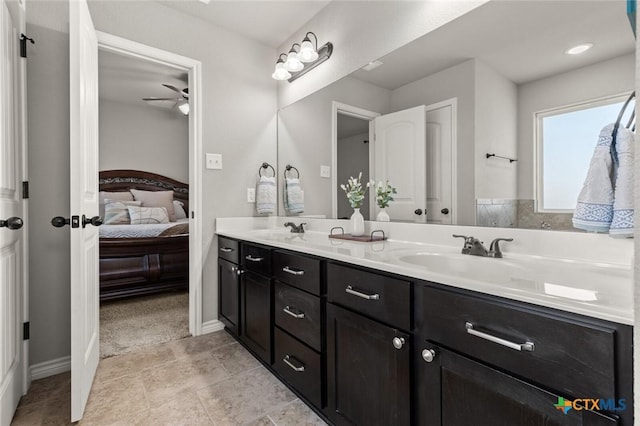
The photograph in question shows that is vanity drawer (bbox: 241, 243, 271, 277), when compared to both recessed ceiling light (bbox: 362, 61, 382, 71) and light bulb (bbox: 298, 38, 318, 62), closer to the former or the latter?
recessed ceiling light (bbox: 362, 61, 382, 71)

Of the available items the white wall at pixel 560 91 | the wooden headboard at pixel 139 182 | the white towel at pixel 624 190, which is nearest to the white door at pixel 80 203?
the white wall at pixel 560 91

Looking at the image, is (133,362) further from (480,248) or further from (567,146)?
(567,146)

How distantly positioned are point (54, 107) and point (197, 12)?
120 cm

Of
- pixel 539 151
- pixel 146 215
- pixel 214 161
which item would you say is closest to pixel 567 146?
pixel 539 151

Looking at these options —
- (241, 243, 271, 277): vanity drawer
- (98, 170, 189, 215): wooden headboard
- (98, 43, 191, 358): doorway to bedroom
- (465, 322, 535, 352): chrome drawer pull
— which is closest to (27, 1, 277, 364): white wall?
(98, 43, 191, 358): doorway to bedroom

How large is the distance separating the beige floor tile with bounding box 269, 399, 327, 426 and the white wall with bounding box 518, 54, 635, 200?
1.33 metres

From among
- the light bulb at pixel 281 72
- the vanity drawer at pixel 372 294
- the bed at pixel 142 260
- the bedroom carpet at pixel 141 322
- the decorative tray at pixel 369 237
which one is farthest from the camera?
the bed at pixel 142 260

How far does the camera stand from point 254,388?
5.37ft

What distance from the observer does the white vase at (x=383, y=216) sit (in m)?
1.79

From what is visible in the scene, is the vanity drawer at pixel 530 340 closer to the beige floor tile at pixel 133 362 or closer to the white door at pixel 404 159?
the white door at pixel 404 159

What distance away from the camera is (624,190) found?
33.8 inches

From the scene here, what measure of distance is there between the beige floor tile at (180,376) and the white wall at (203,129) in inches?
20.0

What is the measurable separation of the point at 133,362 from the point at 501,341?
2.11 meters

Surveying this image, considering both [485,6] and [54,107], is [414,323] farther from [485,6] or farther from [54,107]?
[54,107]
